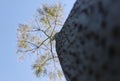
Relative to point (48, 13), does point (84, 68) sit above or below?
below

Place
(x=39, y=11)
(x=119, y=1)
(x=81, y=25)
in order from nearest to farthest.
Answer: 1. (x=119, y=1)
2. (x=81, y=25)
3. (x=39, y=11)

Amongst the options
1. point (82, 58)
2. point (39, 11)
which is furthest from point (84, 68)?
point (39, 11)

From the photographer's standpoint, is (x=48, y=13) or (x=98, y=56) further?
(x=48, y=13)

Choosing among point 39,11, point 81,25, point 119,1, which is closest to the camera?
point 119,1

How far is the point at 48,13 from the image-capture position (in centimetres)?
1323

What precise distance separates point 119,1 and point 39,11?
1286cm

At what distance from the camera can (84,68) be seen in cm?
50

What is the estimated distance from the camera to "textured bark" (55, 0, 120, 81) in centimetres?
41

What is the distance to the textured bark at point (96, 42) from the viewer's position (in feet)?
1.35

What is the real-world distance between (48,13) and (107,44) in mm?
12896

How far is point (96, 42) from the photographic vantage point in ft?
1.51

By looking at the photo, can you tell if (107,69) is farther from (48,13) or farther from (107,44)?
(48,13)

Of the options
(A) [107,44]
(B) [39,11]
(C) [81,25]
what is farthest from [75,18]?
(B) [39,11]

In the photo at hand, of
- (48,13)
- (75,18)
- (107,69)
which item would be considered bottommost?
(107,69)
